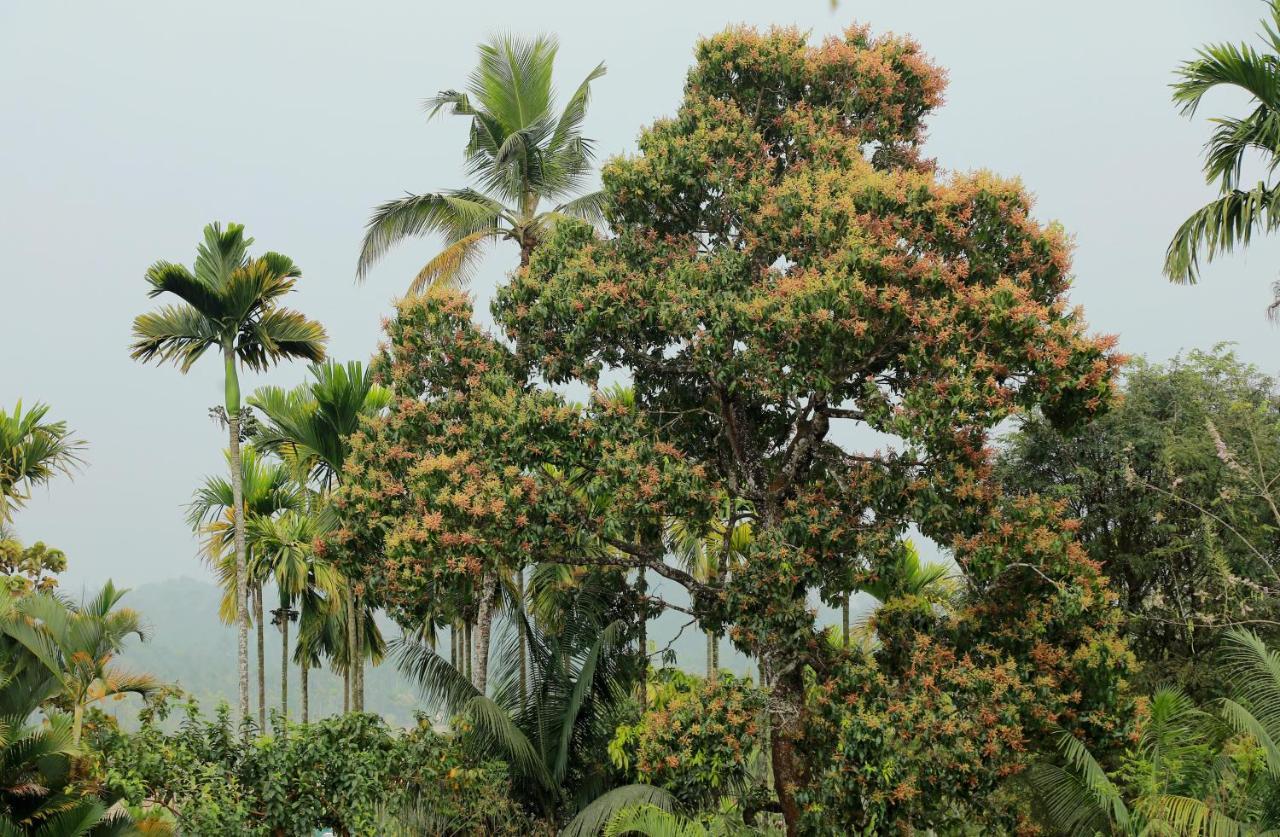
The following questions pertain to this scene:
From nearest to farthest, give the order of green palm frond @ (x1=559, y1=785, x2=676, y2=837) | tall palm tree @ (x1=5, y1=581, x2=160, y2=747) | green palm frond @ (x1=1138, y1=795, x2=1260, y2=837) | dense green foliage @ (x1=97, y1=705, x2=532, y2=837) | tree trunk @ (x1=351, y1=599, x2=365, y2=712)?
1. green palm frond @ (x1=1138, y1=795, x2=1260, y2=837)
2. tall palm tree @ (x1=5, y1=581, x2=160, y2=747)
3. green palm frond @ (x1=559, y1=785, x2=676, y2=837)
4. dense green foliage @ (x1=97, y1=705, x2=532, y2=837)
5. tree trunk @ (x1=351, y1=599, x2=365, y2=712)

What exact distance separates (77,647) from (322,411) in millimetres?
5822

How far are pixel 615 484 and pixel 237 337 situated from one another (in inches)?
342

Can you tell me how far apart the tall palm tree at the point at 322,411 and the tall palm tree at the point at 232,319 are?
835 mm

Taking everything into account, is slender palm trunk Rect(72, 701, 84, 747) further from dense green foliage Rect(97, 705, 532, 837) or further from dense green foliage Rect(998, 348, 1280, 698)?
dense green foliage Rect(998, 348, 1280, 698)

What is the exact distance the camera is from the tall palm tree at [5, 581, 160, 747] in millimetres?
10234

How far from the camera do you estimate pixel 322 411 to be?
16078mm

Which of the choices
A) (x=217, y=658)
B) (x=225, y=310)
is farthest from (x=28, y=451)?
(x=217, y=658)

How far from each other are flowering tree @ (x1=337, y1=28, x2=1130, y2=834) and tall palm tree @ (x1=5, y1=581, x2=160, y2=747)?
2.59m

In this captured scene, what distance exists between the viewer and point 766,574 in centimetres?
1095

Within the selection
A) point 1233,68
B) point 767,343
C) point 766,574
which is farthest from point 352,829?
point 1233,68

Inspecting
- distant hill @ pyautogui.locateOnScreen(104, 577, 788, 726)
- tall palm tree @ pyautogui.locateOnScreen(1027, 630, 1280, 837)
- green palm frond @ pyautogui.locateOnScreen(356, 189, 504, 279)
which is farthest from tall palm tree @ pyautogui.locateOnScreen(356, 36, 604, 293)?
distant hill @ pyautogui.locateOnScreen(104, 577, 788, 726)

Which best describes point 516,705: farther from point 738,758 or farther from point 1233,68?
point 1233,68

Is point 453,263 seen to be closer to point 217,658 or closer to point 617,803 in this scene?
point 617,803

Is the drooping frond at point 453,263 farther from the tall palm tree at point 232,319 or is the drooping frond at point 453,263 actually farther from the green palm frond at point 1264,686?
the green palm frond at point 1264,686
